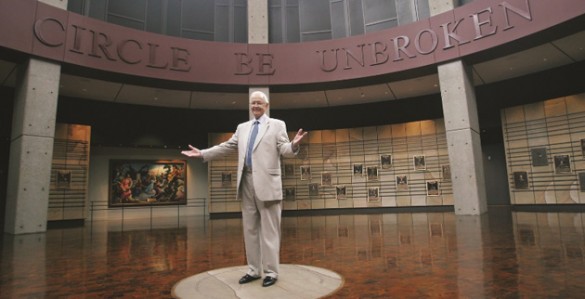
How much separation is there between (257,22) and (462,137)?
26.6 ft

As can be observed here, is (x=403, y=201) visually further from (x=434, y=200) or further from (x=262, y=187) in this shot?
(x=262, y=187)

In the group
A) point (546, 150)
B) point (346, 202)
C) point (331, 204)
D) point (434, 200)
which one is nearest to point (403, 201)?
point (434, 200)

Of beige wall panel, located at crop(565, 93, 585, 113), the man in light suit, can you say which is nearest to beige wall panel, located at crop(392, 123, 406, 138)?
beige wall panel, located at crop(565, 93, 585, 113)

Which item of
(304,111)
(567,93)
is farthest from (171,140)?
(567,93)

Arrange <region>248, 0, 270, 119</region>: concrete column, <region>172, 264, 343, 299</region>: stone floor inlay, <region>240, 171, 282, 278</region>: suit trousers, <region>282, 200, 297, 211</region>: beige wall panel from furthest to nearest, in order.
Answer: <region>282, 200, 297, 211</region>: beige wall panel → <region>248, 0, 270, 119</region>: concrete column → <region>240, 171, 282, 278</region>: suit trousers → <region>172, 264, 343, 299</region>: stone floor inlay

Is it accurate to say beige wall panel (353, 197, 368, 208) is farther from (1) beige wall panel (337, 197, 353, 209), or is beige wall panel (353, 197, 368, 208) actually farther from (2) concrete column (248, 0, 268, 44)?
(2) concrete column (248, 0, 268, 44)

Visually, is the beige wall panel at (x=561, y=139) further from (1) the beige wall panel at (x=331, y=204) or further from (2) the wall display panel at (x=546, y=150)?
(1) the beige wall panel at (x=331, y=204)

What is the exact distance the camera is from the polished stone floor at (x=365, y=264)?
284cm

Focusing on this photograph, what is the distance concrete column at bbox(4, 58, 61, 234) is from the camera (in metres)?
8.22

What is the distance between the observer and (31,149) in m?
8.38

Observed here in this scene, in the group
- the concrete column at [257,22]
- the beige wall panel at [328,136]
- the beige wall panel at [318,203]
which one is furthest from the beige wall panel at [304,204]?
the concrete column at [257,22]

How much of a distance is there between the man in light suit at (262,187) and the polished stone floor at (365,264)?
2.38 ft

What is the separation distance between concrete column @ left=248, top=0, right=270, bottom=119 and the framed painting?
7219mm

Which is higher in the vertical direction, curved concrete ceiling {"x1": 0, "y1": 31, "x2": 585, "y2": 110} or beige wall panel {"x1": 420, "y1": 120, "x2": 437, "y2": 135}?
curved concrete ceiling {"x1": 0, "y1": 31, "x2": 585, "y2": 110}
